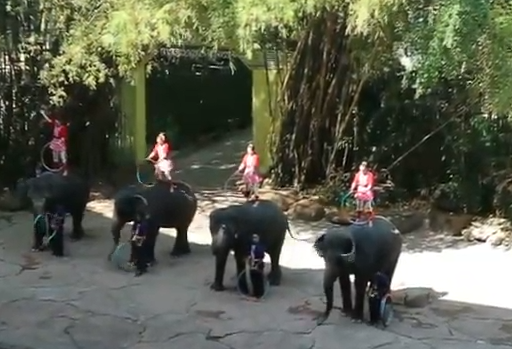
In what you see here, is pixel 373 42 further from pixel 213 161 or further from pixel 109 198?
pixel 213 161

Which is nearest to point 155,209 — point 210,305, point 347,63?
point 210,305

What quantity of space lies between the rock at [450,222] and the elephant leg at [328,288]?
313 centimetres

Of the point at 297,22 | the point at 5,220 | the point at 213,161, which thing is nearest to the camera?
the point at 297,22

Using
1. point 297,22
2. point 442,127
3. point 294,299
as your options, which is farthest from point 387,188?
point 294,299

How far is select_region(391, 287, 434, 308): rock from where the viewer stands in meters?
6.83

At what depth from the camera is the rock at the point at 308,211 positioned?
9875 millimetres

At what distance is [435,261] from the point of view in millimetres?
8219

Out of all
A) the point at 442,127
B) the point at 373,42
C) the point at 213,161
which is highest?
the point at 373,42

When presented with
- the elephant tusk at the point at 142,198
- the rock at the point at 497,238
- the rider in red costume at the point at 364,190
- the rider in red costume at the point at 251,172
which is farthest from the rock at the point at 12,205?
the rock at the point at 497,238

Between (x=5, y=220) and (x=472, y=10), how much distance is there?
17.2ft

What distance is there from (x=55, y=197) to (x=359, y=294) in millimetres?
3160

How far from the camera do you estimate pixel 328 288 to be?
20.9ft

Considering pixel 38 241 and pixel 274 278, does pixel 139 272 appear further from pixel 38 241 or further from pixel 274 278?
pixel 38 241

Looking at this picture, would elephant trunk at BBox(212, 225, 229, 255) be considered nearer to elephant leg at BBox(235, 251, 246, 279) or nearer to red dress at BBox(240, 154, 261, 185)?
elephant leg at BBox(235, 251, 246, 279)
